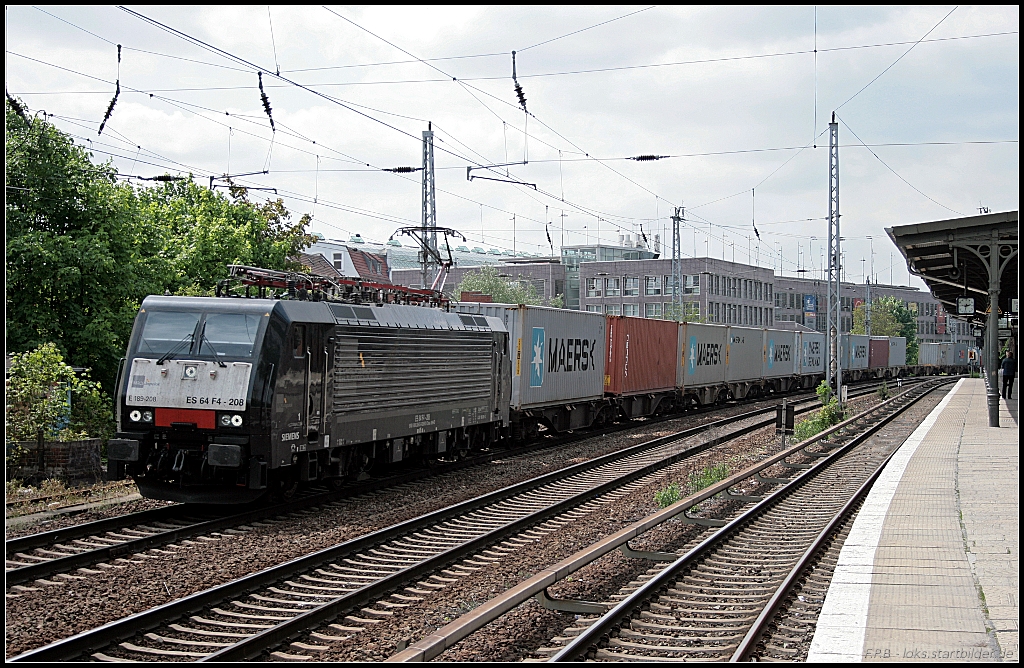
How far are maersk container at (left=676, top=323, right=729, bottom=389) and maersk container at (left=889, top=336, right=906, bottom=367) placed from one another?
38.3 meters

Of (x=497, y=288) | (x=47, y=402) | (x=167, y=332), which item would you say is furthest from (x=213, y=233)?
(x=497, y=288)

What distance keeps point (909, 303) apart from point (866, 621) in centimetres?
13391

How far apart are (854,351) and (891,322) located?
49442 millimetres

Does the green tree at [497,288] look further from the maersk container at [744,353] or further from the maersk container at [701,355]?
the maersk container at [701,355]

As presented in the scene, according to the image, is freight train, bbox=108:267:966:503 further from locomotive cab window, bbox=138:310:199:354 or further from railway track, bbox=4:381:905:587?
railway track, bbox=4:381:905:587

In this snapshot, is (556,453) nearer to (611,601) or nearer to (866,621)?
(611,601)

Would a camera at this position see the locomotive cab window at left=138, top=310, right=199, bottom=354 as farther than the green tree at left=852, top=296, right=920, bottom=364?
No

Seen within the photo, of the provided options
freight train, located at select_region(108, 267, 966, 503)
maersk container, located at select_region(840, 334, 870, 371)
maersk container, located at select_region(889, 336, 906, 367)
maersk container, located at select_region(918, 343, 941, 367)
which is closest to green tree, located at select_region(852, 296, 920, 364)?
maersk container, located at select_region(918, 343, 941, 367)

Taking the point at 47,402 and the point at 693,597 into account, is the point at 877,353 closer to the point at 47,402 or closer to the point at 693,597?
the point at 47,402

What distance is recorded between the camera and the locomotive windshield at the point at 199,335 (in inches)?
467

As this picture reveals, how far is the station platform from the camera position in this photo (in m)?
6.55

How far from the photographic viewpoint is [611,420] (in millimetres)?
27078

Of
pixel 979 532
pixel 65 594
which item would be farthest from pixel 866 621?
pixel 65 594

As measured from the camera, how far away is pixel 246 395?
1155 centimetres
